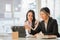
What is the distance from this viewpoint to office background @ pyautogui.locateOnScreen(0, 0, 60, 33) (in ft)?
16.0

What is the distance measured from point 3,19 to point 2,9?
0.32 m

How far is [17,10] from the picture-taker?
4.96 m

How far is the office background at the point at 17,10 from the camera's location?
4.88m

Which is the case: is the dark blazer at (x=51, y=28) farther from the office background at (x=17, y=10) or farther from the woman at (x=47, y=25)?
the office background at (x=17, y=10)

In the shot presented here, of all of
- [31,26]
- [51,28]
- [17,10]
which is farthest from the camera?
[17,10]

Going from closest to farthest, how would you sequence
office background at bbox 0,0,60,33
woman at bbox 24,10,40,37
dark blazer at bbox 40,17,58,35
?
dark blazer at bbox 40,17,58,35 → woman at bbox 24,10,40,37 → office background at bbox 0,0,60,33

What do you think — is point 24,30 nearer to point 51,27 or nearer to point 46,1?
point 51,27

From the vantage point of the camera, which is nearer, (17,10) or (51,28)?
(51,28)

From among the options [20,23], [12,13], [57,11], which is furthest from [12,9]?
[57,11]

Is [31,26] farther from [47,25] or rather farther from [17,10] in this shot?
[17,10]

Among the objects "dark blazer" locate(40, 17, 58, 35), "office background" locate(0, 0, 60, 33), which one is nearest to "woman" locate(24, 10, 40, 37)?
"dark blazer" locate(40, 17, 58, 35)

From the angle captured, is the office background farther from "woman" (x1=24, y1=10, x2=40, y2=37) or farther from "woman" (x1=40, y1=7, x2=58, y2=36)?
"woman" (x1=40, y1=7, x2=58, y2=36)

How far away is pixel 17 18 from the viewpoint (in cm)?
495

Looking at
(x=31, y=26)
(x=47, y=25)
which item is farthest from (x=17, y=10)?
(x=47, y=25)
